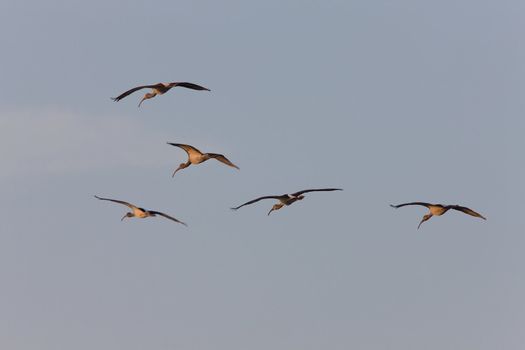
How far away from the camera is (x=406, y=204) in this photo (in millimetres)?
58031

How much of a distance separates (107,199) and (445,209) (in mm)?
19479

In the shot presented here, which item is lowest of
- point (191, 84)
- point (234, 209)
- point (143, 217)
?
point (143, 217)

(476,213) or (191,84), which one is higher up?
(191,84)

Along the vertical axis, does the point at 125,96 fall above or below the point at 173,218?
above

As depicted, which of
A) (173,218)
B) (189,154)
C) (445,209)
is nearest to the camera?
(173,218)

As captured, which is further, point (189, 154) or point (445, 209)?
point (445, 209)

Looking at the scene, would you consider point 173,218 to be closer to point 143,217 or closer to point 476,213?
point 143,217

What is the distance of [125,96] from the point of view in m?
54.3

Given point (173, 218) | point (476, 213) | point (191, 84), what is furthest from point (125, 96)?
point (476, 213)

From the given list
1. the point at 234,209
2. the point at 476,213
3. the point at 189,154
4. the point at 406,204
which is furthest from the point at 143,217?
the point at 476,213

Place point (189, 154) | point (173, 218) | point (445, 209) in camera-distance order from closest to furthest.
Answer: point (173, 218) < point (189, 154) < point (445, 209)

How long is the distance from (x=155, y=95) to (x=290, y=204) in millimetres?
9084

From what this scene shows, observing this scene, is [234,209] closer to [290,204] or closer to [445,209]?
[290,204]

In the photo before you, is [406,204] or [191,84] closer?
[191,84]
